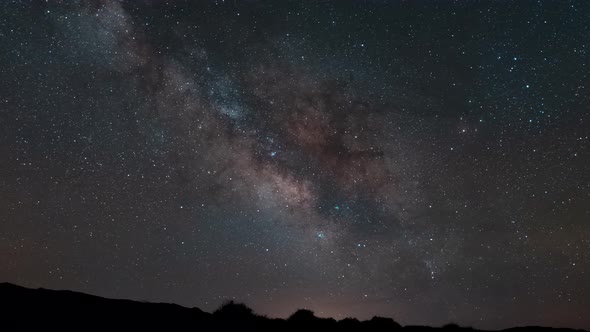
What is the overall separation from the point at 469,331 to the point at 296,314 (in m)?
6.86

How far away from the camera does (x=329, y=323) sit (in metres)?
17.1

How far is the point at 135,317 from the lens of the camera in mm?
14195

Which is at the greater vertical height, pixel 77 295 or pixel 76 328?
pixel 77 295

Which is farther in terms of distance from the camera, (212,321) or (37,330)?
(212,321)

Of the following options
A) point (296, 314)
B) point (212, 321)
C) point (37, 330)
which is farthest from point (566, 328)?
point (37, 330)

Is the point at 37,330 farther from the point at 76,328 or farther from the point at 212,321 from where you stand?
the point at 212,321

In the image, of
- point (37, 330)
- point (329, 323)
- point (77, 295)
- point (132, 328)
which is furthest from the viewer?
point (329, 323)

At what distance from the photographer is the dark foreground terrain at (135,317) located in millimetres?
12625

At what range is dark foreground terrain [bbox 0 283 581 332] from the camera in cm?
1262

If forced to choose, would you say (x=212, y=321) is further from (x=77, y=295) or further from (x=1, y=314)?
(x=1, y=314)

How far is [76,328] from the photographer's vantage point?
1240 cm

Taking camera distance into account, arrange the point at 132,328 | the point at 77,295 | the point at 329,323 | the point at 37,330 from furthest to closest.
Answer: the point at 329,323 → the point at 77,295 → the point at 132,328 → the point at 37,330

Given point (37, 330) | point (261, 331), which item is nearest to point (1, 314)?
point (37, 330)

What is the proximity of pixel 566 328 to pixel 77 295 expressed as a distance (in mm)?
18445
